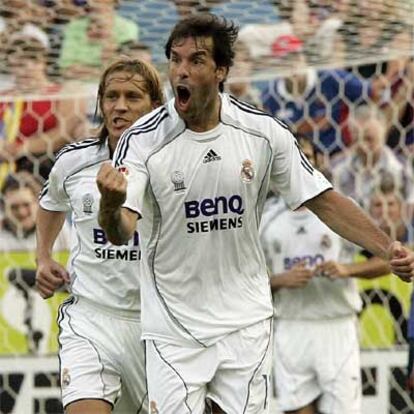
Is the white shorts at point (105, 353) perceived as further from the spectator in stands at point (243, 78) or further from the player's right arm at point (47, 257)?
the spectator in stands at point (243, 78)

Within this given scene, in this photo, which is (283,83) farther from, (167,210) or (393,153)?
(167,210)

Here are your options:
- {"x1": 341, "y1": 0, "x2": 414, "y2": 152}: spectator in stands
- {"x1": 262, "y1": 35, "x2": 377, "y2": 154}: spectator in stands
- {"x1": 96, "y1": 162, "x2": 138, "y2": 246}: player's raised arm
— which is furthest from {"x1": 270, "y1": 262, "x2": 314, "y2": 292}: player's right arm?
{"x1": 96, "y1": 162, "x2": 138, "y2": 246}: player's raised arm

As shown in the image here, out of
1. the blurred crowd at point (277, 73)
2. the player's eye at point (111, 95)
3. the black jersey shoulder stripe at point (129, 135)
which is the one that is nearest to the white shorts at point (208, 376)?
the black jersey shoulder stripe at point (129, 135)

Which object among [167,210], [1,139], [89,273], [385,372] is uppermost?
[167,210]

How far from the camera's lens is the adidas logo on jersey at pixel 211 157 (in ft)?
15.0

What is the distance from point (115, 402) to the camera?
5270 millimetres

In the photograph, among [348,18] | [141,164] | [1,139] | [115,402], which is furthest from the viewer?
[1,139]

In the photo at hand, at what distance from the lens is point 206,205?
457 cm

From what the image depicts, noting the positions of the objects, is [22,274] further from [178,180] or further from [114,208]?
[114,208]

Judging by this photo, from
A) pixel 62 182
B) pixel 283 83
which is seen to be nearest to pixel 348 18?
pixel 283 83

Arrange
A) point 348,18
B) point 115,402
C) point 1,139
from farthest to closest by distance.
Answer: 1. point 1,139
2. point 348,18
3. point 115,402

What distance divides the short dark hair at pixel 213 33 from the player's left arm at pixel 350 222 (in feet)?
1.84

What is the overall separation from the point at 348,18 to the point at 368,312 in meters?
1.67

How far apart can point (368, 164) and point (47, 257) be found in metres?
2.84
